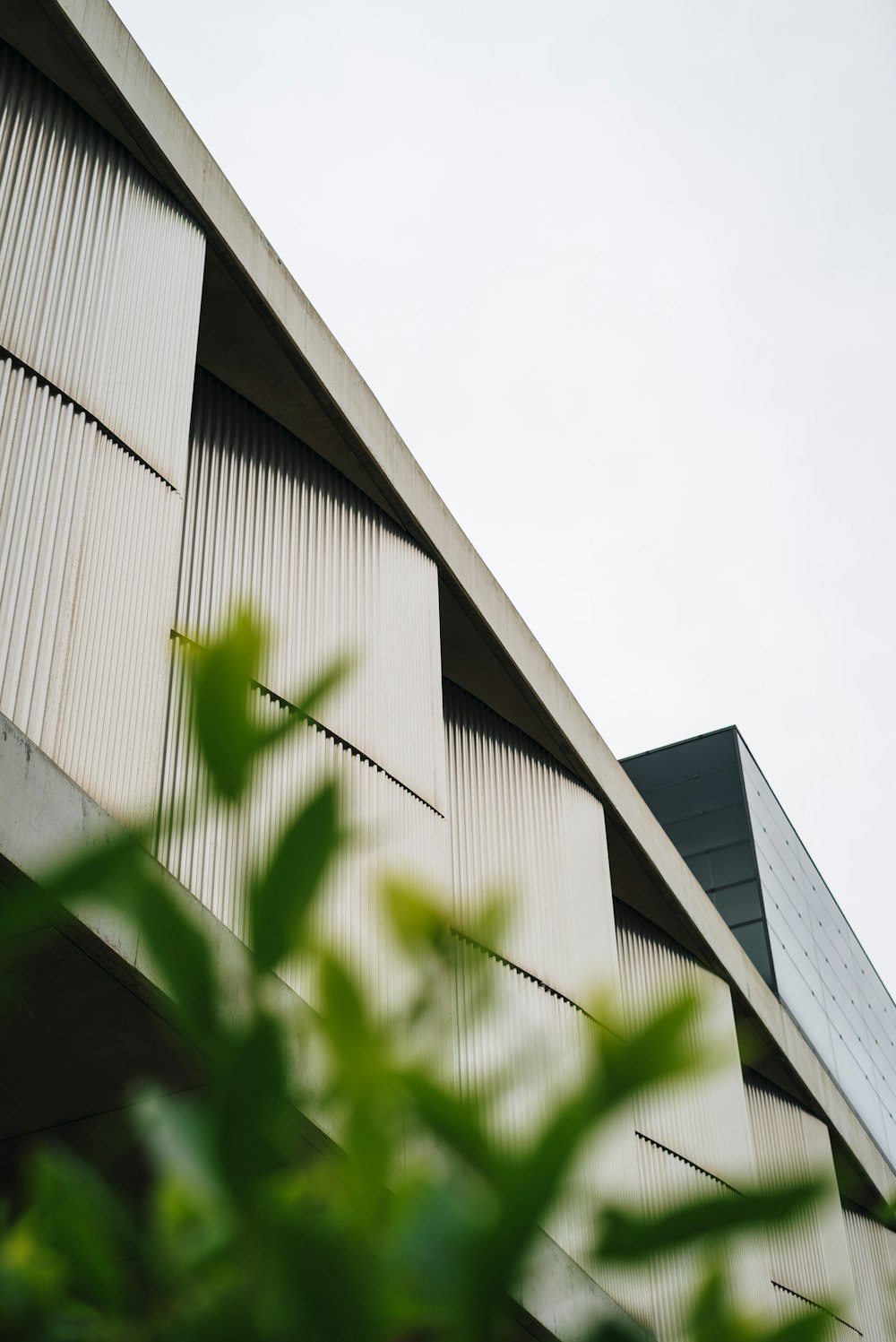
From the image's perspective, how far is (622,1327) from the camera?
2.08ft

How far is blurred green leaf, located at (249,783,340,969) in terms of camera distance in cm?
56

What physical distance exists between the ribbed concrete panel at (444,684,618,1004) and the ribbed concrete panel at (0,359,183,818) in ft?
16.7

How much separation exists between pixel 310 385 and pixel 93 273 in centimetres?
263

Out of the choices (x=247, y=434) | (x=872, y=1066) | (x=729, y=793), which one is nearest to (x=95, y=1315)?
(x=247, y=434)

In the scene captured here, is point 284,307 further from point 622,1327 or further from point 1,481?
point 622,1327

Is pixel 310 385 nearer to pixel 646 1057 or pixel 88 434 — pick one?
pixel 88 434

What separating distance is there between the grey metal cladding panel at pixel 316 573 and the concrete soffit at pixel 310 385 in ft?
0.89

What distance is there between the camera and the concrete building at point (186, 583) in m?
6.77

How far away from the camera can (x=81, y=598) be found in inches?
307

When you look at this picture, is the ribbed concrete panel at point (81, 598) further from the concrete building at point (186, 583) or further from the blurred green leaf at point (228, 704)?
the blurred green leaf at point (228, 704)

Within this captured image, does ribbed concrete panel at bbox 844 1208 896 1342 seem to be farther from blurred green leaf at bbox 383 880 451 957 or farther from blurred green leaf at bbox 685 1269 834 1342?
blurred green leaf at bbox 383 880 451 957

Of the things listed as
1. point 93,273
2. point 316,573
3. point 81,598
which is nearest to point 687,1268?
point 81,598

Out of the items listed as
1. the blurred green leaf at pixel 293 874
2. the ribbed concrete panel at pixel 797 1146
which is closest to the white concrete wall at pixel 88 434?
the blurred green leaf at pixel 293 874

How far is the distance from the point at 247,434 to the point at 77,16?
127 inches
